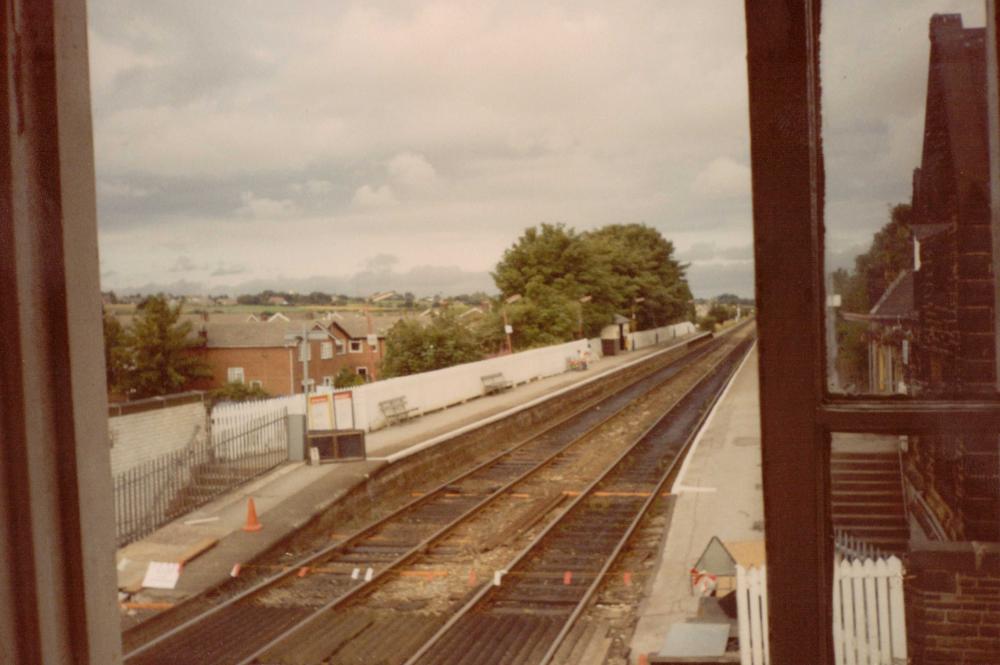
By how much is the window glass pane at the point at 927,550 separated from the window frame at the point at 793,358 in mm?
41

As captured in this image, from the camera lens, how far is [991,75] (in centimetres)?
94

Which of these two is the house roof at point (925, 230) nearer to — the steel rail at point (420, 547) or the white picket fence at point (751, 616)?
the white picket fence at point (751, 616)

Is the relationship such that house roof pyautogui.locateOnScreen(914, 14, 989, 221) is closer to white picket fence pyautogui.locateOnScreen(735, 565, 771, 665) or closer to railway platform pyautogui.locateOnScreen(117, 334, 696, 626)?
white picket fence pyautogui.locateOnScreen(735, 565, 771, 665)

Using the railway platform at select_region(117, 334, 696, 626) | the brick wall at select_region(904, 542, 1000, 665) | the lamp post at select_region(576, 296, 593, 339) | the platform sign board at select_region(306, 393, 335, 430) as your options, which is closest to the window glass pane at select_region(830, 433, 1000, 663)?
the brick wall at select_region(904, 542, 1000, 665)

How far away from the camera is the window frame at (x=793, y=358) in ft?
3.18

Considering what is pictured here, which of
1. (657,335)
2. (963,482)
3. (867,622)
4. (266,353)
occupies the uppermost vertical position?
(963,482)

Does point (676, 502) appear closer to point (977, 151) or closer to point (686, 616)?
point (686, 616)

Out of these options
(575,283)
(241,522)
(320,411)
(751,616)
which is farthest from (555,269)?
(751,616)

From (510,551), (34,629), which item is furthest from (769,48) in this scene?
(510,551)

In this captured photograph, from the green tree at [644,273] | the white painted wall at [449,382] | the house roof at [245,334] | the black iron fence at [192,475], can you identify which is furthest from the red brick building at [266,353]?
the green tree at [644,273]

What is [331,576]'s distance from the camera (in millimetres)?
7988

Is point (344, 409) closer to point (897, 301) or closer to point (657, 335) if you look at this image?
point (897, 301)

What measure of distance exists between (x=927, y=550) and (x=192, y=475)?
10.9m

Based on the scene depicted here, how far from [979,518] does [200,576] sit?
7537 mm
